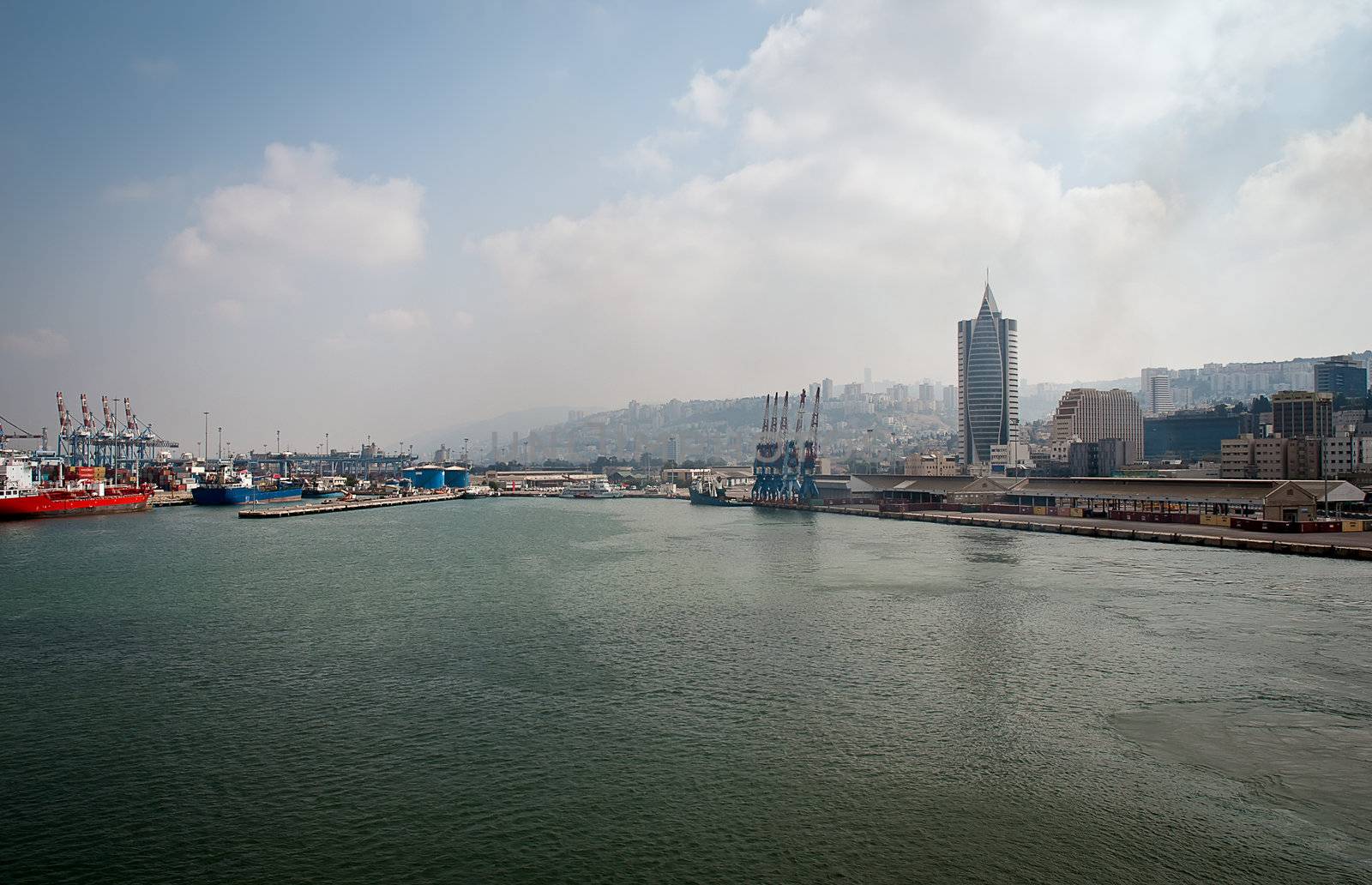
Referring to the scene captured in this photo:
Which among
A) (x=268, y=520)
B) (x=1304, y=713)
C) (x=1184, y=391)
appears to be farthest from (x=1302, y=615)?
(x=1184, y=391)

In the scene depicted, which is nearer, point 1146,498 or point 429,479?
point 1146,498

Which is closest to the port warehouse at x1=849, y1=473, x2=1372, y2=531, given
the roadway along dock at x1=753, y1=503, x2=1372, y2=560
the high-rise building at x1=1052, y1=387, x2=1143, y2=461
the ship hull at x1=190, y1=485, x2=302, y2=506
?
the roadway along dock at x1=753, y1=503, x2=1372, y2=560

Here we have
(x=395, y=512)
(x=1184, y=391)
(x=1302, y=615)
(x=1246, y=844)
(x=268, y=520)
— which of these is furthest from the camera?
(x=1184, y=391)

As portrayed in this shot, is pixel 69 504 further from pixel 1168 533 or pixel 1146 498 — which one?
pixel 1146 498


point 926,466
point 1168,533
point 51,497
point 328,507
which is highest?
point 51,497

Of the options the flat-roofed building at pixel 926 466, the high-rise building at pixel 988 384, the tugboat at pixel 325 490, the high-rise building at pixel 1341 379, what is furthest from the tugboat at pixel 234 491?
the high-rise building at pixel 1341 379

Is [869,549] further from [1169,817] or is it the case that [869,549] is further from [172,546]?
[172,546]

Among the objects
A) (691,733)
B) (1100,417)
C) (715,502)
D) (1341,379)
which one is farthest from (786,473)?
(1341,379)
